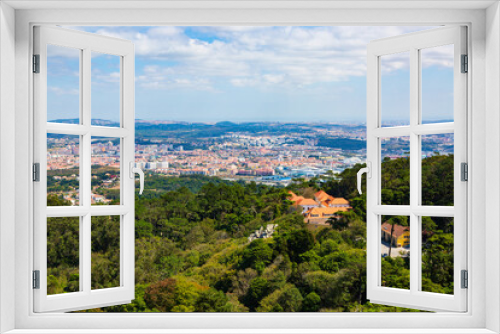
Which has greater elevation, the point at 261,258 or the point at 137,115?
the point at 137,115

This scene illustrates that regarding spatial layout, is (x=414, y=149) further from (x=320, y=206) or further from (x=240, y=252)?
(x=240, y=252)

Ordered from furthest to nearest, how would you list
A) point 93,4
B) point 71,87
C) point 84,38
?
point 71,87 < point 84,38 < point 93,4

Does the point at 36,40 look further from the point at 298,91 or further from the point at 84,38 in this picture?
the point at 298,91

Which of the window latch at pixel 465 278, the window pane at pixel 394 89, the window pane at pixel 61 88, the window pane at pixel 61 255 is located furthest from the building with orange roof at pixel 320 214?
the window pane at pixel 61 88

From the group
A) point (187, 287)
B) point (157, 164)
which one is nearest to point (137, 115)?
point (157, 164)

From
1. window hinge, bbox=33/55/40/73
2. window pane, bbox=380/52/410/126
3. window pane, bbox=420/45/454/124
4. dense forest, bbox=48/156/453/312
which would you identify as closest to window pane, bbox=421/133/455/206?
dense forest, bbox=48/156/453/312

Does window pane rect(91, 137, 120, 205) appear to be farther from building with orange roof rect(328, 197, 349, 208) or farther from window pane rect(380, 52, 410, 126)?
window pane rect(380, 52, 410, 126)

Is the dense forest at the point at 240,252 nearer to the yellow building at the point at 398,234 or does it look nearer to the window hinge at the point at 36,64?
the yellow building at the point at 398,234

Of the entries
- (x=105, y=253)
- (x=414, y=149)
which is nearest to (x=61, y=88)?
(x=105, y=253)
